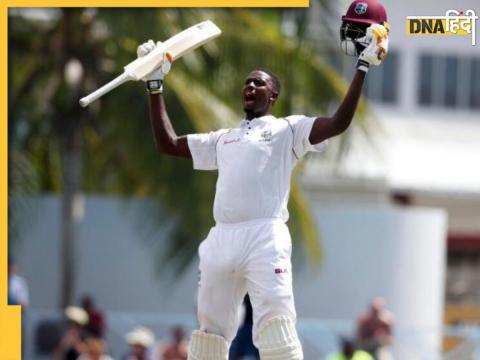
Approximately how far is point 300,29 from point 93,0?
703cm

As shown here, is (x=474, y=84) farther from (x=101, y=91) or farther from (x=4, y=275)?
(x=101, y=91)

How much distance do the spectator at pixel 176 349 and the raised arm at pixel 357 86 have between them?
7.31m

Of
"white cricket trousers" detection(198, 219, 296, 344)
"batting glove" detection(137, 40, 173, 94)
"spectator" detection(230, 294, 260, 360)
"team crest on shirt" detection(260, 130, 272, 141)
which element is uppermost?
"batting glove" detection(137, 40, 173, 94)

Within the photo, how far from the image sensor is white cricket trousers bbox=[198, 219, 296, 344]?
26.8 feet

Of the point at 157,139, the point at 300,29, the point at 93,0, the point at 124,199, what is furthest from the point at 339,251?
the point at 157,139

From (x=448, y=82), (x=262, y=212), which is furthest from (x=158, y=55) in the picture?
(x=448, y=82)

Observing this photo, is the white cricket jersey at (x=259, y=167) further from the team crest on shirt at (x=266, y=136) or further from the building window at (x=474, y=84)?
the building window at (x=474, y=84)

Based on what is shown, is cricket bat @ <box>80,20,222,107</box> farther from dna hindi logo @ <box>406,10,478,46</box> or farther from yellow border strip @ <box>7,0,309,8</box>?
dna hindi logo @ <box>406,10,478,46</box>

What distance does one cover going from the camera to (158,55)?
861cm

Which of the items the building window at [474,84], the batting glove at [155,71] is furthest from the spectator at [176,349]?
the building window at [474,84]

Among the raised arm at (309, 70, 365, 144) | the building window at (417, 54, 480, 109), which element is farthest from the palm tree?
the building window at (417, 54, 480, 109)

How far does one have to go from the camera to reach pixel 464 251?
38.1 metres

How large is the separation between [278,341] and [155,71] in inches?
66.3

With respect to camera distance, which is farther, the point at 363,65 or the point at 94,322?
the point at 94,322
